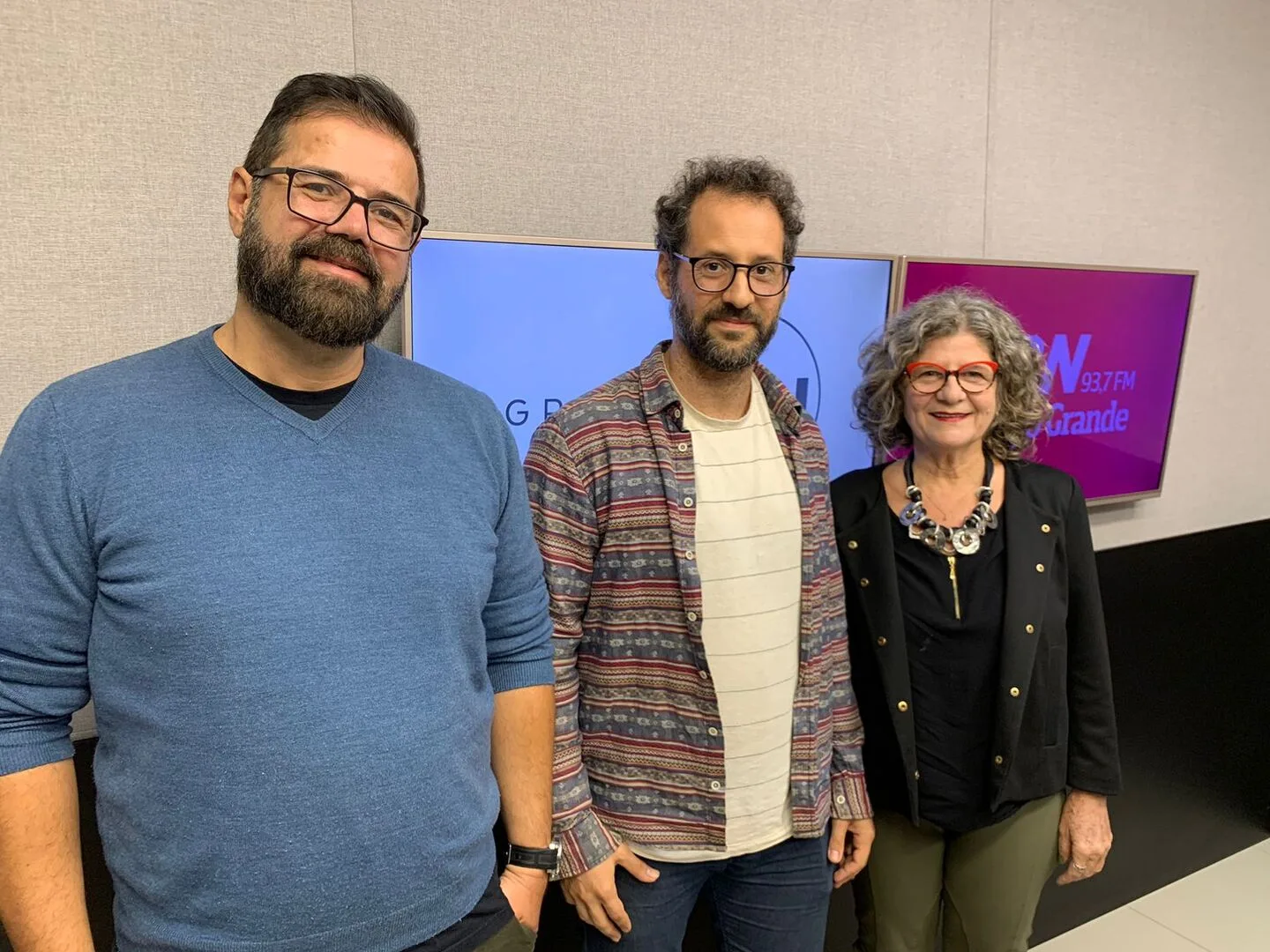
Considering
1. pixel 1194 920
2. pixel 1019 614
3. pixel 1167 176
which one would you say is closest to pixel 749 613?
pixel 1019 614

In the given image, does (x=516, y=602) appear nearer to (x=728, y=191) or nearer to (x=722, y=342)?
(x=722, y=342)

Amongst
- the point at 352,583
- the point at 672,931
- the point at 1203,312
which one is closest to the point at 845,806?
the point at 672,931

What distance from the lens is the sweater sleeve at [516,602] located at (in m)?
1.27

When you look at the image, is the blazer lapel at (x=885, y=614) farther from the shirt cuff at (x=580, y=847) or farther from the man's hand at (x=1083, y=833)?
the shirt cuff at (x=580, y=847)

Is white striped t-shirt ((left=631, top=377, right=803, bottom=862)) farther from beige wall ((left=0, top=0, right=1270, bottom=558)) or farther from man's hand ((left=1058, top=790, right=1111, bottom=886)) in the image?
beige wall ((left=0, top=0, right=1270, bottom=558))

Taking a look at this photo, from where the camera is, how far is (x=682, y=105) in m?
2.05

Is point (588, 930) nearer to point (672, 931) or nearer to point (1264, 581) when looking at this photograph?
point (672, 931)

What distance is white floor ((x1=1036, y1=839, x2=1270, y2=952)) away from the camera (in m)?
2.80

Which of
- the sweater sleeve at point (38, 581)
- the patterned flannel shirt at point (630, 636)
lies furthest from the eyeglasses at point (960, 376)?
the sweater sleeve at point (38, 581)

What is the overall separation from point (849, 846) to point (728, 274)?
106 cm

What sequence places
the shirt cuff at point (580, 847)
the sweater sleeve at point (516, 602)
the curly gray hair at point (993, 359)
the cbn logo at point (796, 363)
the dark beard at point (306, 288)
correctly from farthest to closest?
the cbn logo at point (796, 363) < the curly gray hair at point (993, 359) < the shirt cuff at point (580, 847) < the sweater sleeve at point (516, 602) < the dark beard at point (306, 288)

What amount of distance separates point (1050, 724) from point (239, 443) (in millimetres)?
1483

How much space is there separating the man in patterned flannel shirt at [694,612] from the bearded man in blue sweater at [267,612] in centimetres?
27

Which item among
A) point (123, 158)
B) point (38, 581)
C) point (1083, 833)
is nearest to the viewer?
point (38, 581)
